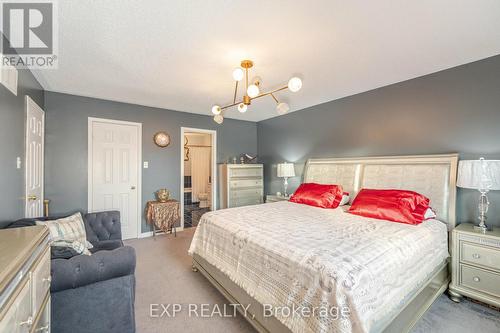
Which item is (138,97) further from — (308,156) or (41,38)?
(308,156)

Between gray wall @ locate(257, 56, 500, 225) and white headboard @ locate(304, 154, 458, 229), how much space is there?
145mm

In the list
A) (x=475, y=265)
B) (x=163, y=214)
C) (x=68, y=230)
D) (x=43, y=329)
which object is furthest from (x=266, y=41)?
(x=163, y=214)

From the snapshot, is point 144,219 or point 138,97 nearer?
point 138,97

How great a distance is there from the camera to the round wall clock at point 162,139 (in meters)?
4.20

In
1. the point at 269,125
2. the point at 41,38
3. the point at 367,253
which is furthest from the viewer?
the point at 269,125

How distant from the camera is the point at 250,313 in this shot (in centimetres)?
175

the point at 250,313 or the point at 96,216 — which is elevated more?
the point at 96,216

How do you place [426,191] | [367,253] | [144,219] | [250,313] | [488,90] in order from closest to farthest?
[367,253], [250,313], [488,90], [426,191], [144,219]

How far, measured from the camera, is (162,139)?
4.26 metres

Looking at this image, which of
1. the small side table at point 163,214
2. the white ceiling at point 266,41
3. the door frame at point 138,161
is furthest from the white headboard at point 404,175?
the door frame at point 138,161

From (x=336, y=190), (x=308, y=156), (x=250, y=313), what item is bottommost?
(x=250, y=313)

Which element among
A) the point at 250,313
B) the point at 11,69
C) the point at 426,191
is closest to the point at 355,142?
the point at 426,191

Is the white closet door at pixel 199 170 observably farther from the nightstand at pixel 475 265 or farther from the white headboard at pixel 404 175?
the nightstand at pixel 475 265

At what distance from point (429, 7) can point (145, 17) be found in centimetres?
212
